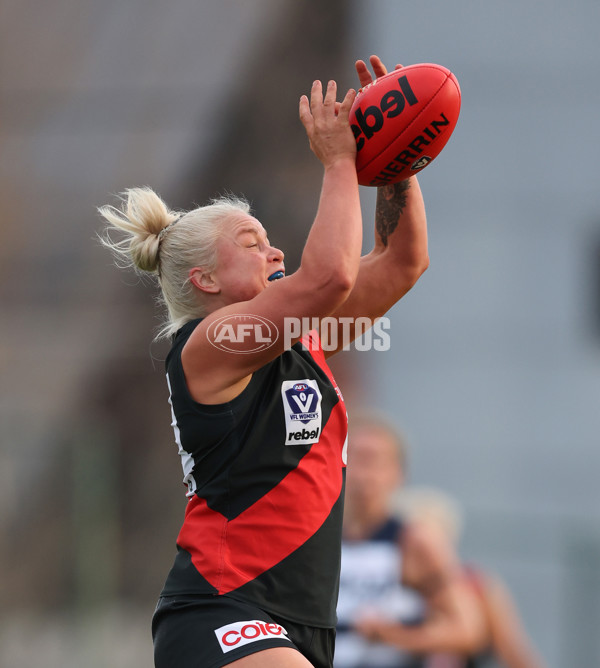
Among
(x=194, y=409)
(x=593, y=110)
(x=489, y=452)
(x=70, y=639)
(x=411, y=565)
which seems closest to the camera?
(x=194, y=409)

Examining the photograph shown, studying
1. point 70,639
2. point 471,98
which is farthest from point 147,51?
point 70,639

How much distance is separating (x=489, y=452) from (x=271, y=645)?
27.9 feet

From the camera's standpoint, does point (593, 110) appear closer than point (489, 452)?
No

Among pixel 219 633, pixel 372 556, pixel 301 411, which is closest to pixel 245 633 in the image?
pixel 219 633

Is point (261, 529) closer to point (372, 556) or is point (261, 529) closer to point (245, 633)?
point (245, 633)

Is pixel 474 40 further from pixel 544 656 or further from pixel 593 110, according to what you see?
pixel 544 656

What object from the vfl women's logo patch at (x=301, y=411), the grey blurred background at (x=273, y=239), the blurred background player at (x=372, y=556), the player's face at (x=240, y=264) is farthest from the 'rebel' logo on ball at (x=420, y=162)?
the grey blurred background at (x=273, y=239)

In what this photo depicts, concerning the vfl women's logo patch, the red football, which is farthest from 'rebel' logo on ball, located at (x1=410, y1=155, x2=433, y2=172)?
the vfl women's logo patch

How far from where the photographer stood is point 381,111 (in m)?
2.75

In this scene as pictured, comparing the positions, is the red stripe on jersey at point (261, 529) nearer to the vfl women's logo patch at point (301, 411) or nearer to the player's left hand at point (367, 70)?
the vfl women's logo patch at point (301, 411)

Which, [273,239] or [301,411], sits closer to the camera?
[301,411]

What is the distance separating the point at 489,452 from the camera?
10672mm

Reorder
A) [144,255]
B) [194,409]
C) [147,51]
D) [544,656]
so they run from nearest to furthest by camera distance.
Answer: [194,409]
[144,255]
[544,656]
[147,51]

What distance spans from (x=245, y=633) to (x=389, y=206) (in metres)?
1.41
